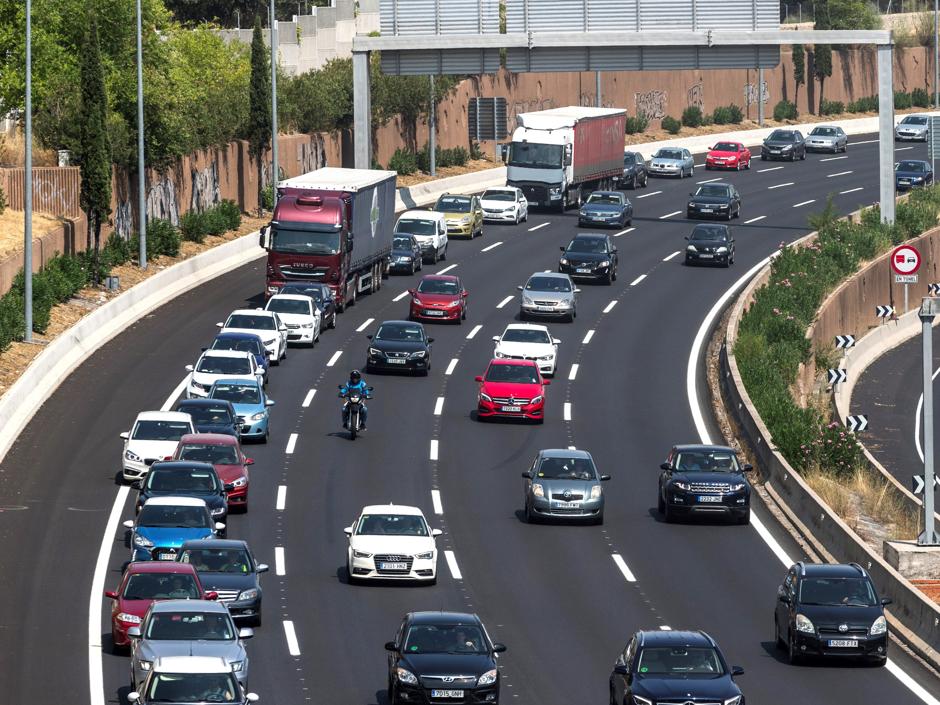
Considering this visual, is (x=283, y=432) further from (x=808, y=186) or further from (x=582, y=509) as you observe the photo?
(x=808, y=186)

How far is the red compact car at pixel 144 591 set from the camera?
2883 centimetres

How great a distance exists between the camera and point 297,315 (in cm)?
5612

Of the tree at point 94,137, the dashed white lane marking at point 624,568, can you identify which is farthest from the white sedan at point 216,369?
the dashed white lane marking at point 624,568

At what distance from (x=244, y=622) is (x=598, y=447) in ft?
57.1

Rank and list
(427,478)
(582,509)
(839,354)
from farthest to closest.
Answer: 1. (839,354)
2. (427,478)
3. (582,509)

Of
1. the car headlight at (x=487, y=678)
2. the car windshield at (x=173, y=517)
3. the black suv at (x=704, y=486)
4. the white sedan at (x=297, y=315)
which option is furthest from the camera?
the white sedan at (x=297, y=315)

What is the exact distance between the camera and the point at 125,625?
94.8ft

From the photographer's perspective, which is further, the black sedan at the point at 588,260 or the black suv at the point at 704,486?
the black sedan at the point at 588,260

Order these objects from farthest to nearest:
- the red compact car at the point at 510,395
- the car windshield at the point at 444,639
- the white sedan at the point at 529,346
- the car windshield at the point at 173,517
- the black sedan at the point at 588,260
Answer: the black sedan at the point at 588,260
the white sedan at the point at 529,346
the red compact car at the point at 510,395
the car windshield at the point at 173,517
the car windshield at the point at 444,639

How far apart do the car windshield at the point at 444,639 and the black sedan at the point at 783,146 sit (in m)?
79.5

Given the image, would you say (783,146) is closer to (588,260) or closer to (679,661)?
(588,260)

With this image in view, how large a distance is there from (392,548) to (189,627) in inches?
319

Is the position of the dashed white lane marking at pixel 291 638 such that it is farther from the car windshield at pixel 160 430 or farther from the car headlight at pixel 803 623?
the car windshield at pixel 160 430

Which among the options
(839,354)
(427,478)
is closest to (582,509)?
(427,478)
